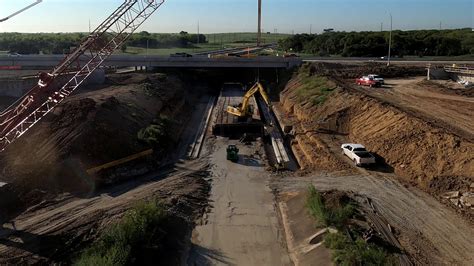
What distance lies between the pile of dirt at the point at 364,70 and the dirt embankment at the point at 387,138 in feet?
49.7

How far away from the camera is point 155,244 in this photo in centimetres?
2275

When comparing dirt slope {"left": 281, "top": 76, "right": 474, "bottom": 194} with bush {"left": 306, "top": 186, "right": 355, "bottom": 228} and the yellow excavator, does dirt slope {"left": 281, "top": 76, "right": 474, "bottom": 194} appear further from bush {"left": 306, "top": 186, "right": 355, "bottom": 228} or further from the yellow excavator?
bush {"left": 306, "top": 186, "right": 355, "bottom": 228}

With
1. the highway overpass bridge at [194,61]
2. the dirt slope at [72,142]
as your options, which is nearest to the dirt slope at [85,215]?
the dirt slope at [72,142]

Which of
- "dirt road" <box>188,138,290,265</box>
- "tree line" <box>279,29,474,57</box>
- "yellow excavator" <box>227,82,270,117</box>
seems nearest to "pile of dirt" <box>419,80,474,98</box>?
"yellow excavator" <box>227,82,270,117</box>

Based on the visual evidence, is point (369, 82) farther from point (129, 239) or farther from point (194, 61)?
point (129, 239)

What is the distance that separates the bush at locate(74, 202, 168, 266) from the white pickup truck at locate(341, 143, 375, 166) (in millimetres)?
15465

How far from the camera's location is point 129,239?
22016 millimetres

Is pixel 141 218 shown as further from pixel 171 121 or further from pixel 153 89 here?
pixel 153 89

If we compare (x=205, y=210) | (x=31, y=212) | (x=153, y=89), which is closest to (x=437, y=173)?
(x=205, y=210)

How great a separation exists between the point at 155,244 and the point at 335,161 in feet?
56.8

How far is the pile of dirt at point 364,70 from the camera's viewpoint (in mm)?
66438

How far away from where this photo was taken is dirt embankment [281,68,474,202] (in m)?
29.9

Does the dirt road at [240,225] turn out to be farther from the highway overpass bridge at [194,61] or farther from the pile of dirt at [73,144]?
the highway overpass bridge at [194,61]

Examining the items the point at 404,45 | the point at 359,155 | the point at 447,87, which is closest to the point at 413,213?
the point at 359,155
